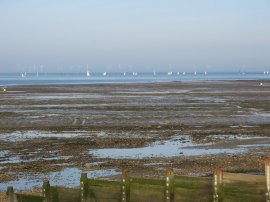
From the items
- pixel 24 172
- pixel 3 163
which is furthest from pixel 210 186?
pixel 3 163

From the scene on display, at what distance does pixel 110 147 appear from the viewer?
29281 mm

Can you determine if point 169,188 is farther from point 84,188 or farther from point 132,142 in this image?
point 132,142

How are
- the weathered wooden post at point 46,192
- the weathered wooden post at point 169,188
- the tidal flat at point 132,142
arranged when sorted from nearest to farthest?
the weathered wooden post at point 169,188
the weathered wooden post at point 46,192
the tidal flat at point 132,142

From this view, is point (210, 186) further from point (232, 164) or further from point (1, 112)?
point (1, 112)

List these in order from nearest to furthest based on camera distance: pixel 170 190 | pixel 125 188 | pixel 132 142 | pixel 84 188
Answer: pixel 170 190, pixel 125 188, pixel 84 188, pixel 132 142

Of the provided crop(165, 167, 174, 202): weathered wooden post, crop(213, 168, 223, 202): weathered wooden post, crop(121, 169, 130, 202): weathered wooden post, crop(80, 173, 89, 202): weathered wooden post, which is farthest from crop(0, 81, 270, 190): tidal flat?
crop(213, 168, 223, 202): weathered wooden post

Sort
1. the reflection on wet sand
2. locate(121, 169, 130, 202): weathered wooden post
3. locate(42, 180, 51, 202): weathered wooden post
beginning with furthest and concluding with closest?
locate(42, 180, 51, 202): weathered wooden post → locate(121, 169, 130, 202): weathered wooden post → the reflection on wet sand

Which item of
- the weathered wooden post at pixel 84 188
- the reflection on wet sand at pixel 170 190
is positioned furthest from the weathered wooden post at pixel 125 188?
the weathered wooden post at pixel 84 188

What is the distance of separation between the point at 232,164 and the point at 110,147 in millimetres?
8586

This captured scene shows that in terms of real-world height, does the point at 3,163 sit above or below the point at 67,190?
below

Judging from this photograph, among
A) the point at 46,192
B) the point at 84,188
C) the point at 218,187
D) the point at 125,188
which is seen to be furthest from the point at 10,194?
the point at 218,187

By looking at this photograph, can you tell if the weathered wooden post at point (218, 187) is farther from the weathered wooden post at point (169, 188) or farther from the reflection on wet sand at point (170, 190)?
the weathered wooden post at point (169, 188)

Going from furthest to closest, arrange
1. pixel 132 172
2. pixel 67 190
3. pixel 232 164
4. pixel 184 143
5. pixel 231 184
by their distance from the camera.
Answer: pixel 184 143, pixel 232 164, pixel 132 172, pixel 67 190, pixel 231 184

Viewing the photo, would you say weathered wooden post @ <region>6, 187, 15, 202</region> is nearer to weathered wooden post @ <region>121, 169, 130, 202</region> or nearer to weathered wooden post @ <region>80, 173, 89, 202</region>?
weathered wooden post @ <region>80, 173, 89, 202</region>
